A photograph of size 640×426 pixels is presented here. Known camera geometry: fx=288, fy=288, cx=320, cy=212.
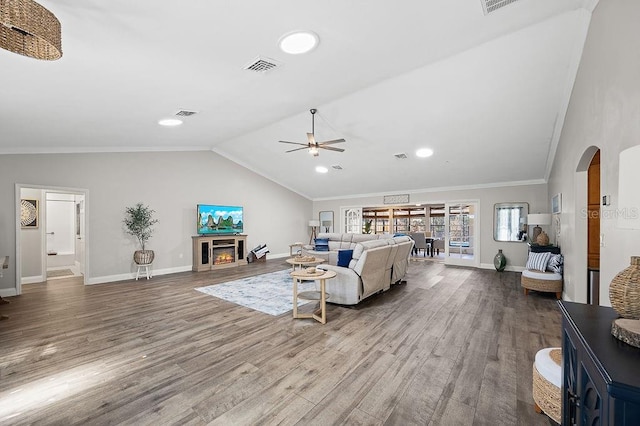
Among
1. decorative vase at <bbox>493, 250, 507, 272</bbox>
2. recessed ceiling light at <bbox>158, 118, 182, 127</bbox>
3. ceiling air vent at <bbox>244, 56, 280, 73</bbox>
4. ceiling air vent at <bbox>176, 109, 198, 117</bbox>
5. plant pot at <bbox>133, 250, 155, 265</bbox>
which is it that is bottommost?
decorative vase at <bbox>493, 250, 507, 272</bbox>

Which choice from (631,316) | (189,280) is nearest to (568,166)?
(631,316)

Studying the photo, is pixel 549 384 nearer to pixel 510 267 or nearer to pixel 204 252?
pixel 510 267

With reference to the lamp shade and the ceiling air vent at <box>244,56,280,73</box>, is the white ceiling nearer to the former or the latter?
the ceiling air vent at <box>244,56,280,73</box>

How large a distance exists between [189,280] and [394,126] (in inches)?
217

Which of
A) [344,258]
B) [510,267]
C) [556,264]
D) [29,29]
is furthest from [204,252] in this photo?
[510,267]

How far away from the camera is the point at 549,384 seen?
73.7 inches

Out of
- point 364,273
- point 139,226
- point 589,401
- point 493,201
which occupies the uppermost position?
point 493,201

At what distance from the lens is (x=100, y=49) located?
249 centimetres

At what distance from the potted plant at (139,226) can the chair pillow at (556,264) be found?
835cm

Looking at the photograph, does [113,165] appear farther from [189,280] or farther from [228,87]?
[228,87]

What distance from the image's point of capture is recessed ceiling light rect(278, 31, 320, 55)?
2.67 metres

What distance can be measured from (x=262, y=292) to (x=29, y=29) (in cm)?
462

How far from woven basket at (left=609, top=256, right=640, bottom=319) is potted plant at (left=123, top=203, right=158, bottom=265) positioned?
761cm

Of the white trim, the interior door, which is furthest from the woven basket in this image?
the white trim
